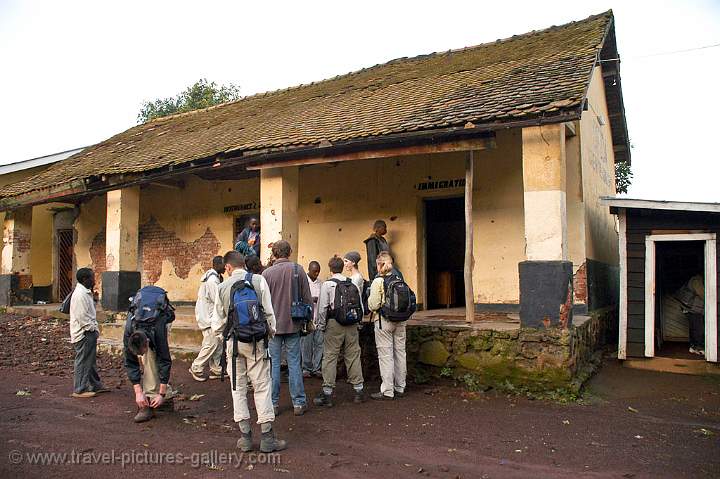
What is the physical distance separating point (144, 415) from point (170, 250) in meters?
8.38

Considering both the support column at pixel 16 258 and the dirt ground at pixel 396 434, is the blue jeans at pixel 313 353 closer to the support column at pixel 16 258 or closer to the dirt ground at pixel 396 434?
the dirt ground at pixel 396 434

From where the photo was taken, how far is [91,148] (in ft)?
49.4

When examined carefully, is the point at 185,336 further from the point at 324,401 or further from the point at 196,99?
the point at 196,99

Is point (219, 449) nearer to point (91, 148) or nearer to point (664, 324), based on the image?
point (664, 324)

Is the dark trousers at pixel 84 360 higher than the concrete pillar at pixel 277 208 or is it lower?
lower

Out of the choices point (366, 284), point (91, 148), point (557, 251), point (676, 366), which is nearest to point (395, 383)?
point (366, 284)

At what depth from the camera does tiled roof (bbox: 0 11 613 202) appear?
716 cm

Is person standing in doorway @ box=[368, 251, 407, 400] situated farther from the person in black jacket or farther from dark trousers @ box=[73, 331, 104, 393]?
dark trousers @ box=[73, 331, 104, 393]

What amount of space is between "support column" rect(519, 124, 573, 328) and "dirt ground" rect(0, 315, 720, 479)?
3.54 feet

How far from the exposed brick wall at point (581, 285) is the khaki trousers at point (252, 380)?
6.14m

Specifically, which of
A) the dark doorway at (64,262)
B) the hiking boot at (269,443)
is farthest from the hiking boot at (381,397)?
the dark doorway at (64,262)

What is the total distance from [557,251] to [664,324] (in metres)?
4.75

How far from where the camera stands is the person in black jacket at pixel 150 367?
18.3ft

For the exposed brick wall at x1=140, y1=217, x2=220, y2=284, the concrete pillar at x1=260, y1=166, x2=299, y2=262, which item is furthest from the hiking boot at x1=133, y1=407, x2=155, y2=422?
the exposed brick wall at x1=140, y1=217, x2=220, y2=284
